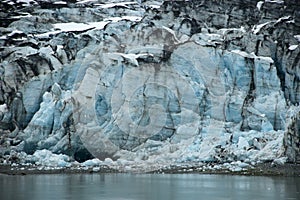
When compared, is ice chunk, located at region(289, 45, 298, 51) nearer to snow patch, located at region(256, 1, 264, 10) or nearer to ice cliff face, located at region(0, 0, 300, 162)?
ice cliff face, located at region(0, 0, 300, 162)

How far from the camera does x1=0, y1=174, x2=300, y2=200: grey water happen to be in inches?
915

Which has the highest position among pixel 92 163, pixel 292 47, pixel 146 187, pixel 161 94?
pixel 292 47

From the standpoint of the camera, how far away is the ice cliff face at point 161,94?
130ft

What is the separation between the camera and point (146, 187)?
2698 cm

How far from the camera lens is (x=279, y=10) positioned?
168 ft

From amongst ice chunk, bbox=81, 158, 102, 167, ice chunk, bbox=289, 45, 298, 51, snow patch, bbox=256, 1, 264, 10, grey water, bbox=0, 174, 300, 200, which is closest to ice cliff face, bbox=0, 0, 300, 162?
ice chunk, bbox=289, 45, 298, 51

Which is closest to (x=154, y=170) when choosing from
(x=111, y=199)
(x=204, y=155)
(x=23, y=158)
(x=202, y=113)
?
(x=204, y=155)

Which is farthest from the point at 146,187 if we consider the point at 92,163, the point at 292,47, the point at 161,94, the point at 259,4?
the point at 259,4

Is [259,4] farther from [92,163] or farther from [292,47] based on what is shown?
[92,163]

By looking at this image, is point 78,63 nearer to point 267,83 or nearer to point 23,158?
point 23,158

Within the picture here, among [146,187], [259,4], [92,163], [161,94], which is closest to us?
[146,187]

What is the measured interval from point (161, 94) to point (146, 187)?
51.7 feet

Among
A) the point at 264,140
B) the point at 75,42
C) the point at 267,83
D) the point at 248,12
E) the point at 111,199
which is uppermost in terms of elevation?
the point at 248,12

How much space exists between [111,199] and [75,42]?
27521 mm
